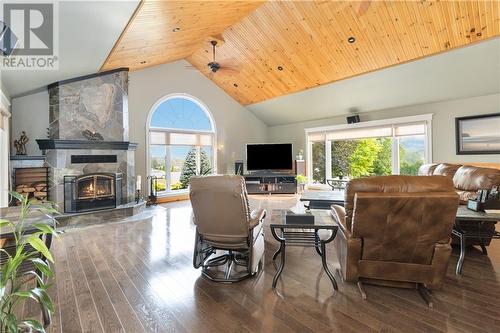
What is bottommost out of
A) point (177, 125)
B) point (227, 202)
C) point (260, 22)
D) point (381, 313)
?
point (381, 313)

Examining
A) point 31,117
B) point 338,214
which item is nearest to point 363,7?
point 338,214

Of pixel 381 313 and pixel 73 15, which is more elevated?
pixel 73 15

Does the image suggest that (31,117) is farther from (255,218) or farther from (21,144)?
(255,218)

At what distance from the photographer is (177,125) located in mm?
7809

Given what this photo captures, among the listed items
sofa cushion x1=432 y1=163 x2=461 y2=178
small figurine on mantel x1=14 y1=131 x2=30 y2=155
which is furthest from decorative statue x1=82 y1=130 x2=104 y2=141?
sofa cushion x1=432 y1=163 x2=461 y2=178

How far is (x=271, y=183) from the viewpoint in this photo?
8.50 metres

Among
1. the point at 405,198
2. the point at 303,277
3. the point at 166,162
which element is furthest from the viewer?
the point at 166,162

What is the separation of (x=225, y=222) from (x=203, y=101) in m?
6.39

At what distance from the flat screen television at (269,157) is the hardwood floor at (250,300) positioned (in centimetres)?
535

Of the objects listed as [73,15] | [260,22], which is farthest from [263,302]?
[260,22]

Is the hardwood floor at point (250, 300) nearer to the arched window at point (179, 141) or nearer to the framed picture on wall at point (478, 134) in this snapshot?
the framed picture on wall at point (478, 134)

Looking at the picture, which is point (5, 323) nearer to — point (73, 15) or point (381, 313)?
point (381, 313)

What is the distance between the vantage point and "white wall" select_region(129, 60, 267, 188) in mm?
6977

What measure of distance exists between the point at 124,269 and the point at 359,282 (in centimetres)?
254
